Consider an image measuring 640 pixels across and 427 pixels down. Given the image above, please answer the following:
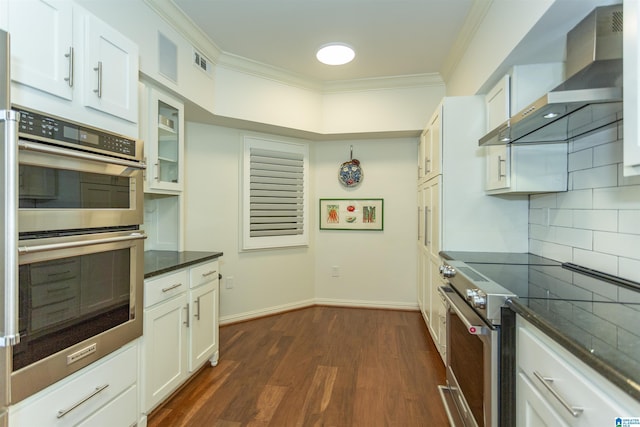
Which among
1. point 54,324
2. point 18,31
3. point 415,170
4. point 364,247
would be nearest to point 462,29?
point 415,170

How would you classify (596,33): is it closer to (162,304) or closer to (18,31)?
(18,31)

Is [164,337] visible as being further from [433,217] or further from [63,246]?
[433,217]

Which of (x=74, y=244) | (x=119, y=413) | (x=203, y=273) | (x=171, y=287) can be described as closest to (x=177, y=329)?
(x=171, y=287)

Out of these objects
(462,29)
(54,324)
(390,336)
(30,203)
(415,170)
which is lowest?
(390,336)

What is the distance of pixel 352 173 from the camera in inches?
153

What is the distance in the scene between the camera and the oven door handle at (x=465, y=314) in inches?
50.7

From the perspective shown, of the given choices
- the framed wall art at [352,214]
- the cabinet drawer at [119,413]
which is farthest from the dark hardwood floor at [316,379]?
the framed wall art at [352,214]

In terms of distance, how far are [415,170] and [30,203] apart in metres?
3.53

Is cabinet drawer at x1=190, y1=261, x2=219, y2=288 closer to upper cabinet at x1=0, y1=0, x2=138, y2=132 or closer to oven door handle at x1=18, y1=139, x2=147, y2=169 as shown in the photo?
oven door handle at x1=18, y1=139, x2=147, y2=169

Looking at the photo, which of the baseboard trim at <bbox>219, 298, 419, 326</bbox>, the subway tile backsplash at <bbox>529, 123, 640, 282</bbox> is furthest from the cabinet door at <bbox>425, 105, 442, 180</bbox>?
the baseboard trim at <bbox>219, 298, 419, 326</bbox>

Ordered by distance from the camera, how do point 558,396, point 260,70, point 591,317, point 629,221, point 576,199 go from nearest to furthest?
1. point 558,396
2. point 591,317
3. point 629,221
4. point 576,199
5. point 260,70

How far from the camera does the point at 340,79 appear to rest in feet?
11.4

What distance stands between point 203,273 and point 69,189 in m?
1.16

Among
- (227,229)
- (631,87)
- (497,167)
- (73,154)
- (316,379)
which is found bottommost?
Result: (316,379)
